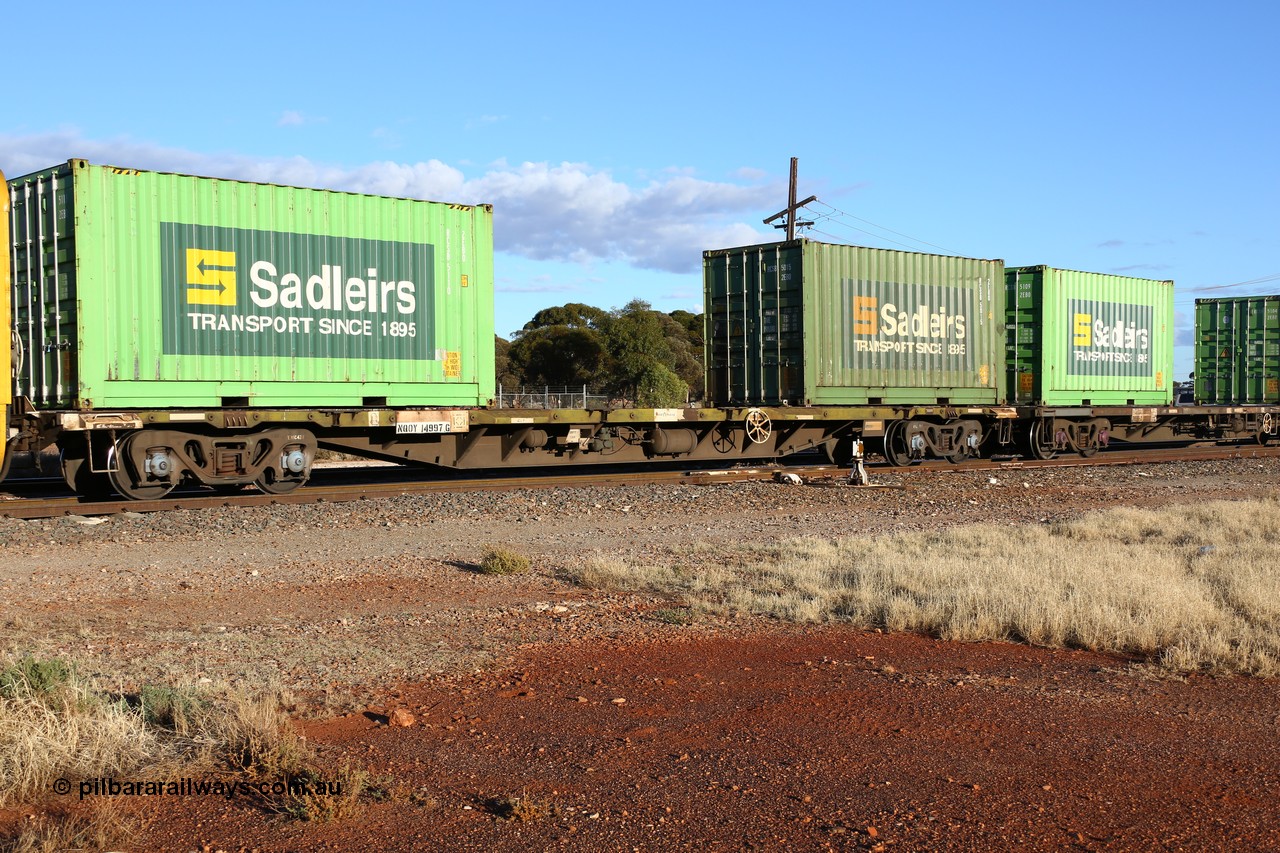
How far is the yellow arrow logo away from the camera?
12.9 metres

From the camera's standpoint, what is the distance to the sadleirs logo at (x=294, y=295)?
12852 millimetres

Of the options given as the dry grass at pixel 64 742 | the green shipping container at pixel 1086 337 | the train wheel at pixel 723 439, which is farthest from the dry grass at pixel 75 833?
the green shipping container at pixel 1086 337

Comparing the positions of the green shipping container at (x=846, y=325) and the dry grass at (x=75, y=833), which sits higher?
the green shipping container at (x=846, y=325)

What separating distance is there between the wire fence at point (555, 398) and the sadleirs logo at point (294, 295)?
19.9m

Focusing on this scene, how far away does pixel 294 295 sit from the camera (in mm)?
13516

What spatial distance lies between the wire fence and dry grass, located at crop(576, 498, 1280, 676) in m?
24.6

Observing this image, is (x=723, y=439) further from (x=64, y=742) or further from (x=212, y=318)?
(x=64, y=742)

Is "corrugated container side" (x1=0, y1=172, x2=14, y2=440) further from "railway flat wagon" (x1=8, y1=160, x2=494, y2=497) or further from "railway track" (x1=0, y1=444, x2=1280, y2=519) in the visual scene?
"railway track" (x1=0, y1=444, x2=1280, y2=519)

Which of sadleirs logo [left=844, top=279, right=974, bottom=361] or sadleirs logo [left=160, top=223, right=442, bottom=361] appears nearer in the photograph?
sadleirs logo [left=160, top=223, right=442, bottom=361]

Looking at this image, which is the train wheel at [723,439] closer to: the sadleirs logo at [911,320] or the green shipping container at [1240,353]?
the sadleirs logo at [911,320]

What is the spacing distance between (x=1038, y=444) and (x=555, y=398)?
2338cm

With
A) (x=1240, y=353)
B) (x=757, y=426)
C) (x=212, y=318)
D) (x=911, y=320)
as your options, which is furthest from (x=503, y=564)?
(x=1240, y=353)

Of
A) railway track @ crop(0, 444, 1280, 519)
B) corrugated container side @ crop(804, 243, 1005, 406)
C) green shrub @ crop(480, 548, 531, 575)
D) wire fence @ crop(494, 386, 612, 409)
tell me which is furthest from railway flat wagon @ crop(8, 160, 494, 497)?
wire fence @ crop(494, 386, 612, 409)

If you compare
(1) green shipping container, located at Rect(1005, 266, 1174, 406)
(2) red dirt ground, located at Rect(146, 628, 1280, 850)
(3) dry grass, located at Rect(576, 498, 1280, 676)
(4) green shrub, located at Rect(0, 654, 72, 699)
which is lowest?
(2) red dirt ground, located at Rect(146, 628, 1280, 850)
